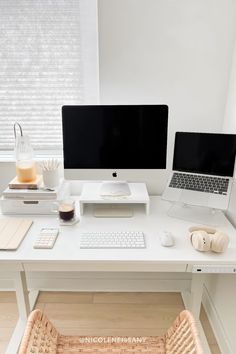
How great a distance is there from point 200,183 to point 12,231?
985 millimetres

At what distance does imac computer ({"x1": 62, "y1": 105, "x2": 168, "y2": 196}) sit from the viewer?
1462 mm

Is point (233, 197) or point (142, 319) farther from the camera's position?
point (142, 319)

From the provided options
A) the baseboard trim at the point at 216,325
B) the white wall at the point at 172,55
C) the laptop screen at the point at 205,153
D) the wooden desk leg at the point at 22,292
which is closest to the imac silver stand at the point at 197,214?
the laptop screen at the point at 205,153

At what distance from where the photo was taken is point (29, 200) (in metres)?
1.53

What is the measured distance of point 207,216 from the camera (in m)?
1.54

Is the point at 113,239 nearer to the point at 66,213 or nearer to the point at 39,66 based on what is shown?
the point at 66,213

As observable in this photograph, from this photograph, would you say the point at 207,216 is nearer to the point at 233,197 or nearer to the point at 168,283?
the point at 233,197

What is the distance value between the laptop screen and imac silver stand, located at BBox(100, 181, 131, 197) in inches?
11.8

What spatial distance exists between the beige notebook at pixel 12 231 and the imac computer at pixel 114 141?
13.3 inches

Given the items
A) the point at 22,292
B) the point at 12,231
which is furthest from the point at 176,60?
the point at 22,292

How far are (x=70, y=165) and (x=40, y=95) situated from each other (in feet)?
1.77

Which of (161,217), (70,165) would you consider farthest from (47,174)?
(161,217)

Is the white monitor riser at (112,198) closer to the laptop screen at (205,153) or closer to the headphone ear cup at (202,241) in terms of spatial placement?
the laptop screen at (205,153)

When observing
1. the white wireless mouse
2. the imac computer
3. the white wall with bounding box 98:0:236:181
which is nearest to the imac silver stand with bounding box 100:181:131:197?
the imac computer
